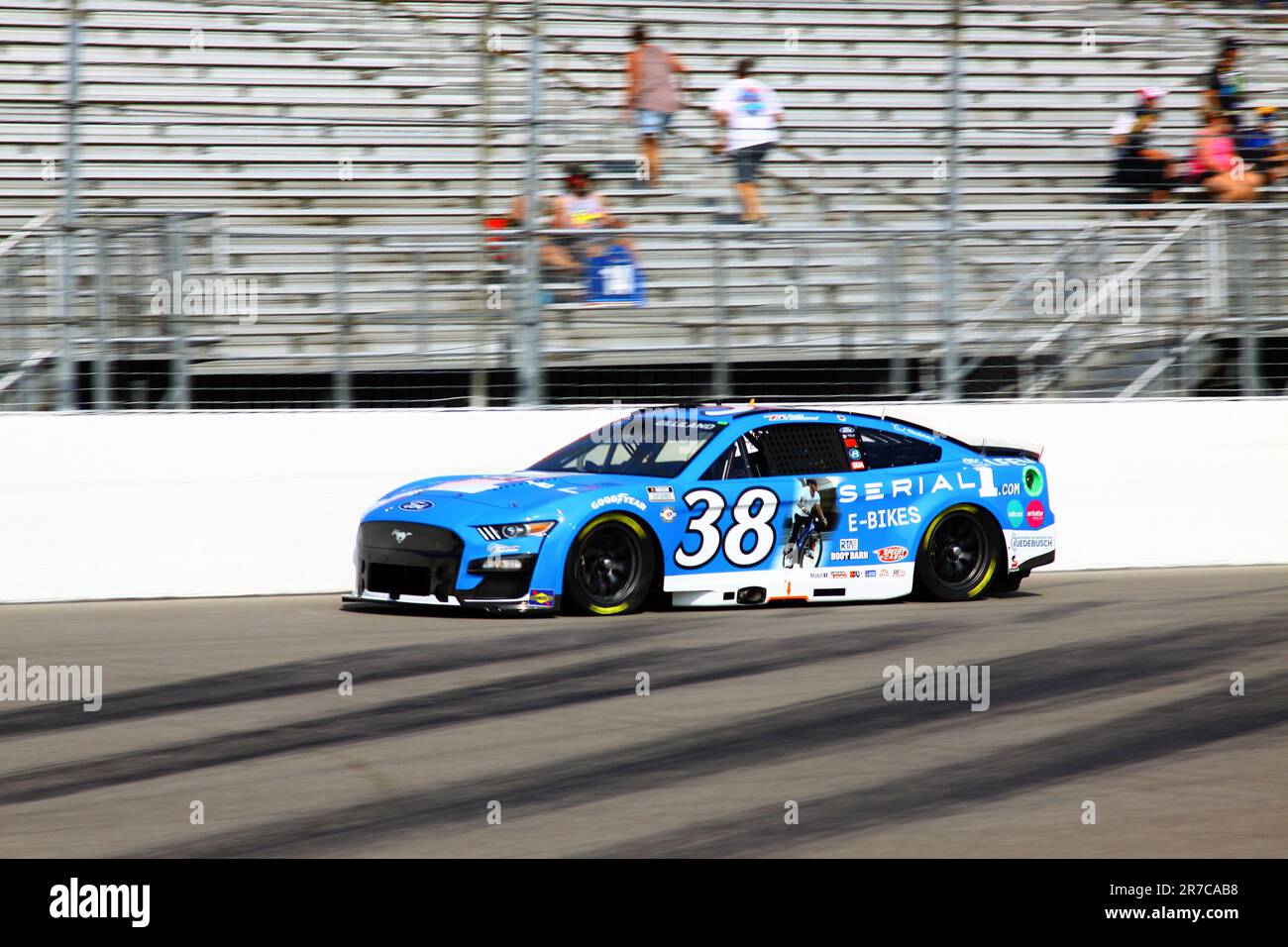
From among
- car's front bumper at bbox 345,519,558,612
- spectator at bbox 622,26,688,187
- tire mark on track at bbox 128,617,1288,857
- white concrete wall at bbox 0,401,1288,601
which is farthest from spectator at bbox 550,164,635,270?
→ tire mark on track at bbox 128,617,1288,857

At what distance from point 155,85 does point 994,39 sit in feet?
26.5

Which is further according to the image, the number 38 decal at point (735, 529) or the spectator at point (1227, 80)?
the spectator at point (1227, 80)

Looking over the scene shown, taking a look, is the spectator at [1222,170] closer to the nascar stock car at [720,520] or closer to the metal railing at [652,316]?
the metal railing at [652,316]

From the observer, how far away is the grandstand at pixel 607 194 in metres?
13.0

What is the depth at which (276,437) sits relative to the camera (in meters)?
12.6

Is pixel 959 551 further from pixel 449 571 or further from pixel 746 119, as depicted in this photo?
pixel 746 119

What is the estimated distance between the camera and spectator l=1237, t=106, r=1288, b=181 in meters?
16.0

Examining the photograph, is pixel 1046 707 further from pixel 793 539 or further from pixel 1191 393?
pixel 1191 393

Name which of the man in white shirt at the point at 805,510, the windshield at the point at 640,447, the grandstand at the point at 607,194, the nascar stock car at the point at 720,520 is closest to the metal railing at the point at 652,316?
the grandstand at the point at 607,194

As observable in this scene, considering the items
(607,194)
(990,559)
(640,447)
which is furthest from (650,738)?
(607,194)

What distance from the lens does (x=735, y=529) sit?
11.1m

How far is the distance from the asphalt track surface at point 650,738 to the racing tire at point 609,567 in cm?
19

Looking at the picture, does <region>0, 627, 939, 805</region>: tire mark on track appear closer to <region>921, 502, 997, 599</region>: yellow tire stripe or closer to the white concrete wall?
<region>921, 502, 997, 599</region>: yellow tire stripe
